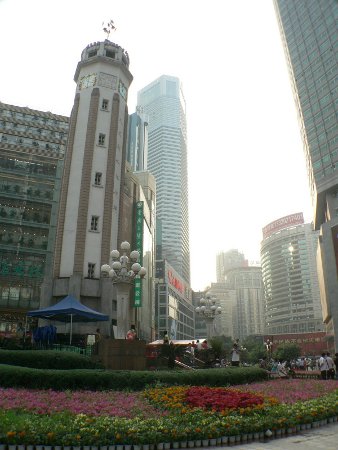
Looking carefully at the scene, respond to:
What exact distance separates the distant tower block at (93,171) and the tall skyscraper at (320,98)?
3347 centimetres

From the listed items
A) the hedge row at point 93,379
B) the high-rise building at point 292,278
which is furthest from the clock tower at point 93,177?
the high-rise building at point 292,278

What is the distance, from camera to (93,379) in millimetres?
12320

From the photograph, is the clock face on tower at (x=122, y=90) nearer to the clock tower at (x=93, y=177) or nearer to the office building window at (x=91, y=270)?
the clock tower at (x=93, y=177)

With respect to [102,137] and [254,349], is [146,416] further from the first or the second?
[254,349]

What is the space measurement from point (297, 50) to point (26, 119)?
5423 centimetres

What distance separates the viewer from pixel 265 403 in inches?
383

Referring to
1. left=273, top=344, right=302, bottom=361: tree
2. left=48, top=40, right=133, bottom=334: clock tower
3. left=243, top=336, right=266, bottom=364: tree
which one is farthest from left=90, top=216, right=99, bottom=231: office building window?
left=273, top=344, right=302, bottom=361: tree

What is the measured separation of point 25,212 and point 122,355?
32727 mm

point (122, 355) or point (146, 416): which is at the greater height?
point (122, 355)

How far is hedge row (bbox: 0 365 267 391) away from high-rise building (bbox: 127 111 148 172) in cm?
15127

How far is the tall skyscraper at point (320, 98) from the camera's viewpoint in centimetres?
6072

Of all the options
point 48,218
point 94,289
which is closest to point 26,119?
point 48,218

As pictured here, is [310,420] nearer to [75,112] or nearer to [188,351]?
[188,351]

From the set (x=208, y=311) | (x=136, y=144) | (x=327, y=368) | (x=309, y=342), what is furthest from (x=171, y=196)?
(x=327, y=368)
